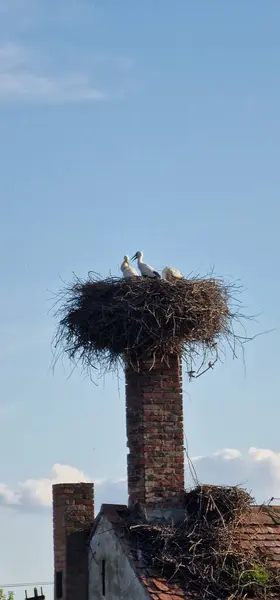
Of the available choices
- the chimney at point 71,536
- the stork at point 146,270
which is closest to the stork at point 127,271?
the stork at point 146,270

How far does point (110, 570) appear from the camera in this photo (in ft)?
42.3

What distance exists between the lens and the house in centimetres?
1303

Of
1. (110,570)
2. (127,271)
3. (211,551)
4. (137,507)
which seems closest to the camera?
(211,551)

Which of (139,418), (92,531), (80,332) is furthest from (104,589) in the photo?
(80,332)

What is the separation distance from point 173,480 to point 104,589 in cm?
133

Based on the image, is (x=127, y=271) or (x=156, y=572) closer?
(x=156, y=572)

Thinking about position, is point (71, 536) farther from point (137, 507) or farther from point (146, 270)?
point (146, 270)

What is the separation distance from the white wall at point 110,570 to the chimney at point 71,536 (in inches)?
5.4

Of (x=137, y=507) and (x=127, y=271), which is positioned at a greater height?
(x=127, y=271)

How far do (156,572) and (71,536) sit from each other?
5.62 ft

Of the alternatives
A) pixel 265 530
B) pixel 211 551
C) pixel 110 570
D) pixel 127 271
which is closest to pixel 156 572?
pixel 211 551

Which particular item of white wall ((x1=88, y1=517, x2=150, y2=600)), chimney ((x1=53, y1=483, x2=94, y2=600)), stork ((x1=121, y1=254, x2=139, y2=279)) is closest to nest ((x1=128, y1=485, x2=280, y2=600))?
white wall ((x1=88, y1=517, x2=150, y2=600))

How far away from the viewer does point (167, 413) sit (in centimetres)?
1366

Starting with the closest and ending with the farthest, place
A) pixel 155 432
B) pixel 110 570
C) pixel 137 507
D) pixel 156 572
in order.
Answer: pixel 156 572, pixel 110 570, pixel 137 507, pixel 155 432
